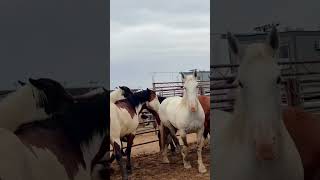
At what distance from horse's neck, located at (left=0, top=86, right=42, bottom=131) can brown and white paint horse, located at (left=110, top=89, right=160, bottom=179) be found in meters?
2.53

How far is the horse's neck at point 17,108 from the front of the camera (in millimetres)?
2205

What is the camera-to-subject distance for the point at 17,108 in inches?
89.8

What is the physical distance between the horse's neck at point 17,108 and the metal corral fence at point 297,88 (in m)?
1.38

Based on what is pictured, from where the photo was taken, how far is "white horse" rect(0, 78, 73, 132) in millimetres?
2227

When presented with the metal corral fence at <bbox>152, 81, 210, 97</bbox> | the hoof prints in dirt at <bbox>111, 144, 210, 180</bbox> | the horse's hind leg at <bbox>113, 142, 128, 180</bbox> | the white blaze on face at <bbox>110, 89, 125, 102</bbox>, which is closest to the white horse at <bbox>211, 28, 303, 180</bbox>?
the horse's hind leg at <bbox>113, 142, 128, 180</bbox>

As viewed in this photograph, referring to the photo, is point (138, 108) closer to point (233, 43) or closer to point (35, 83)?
point (35, 83)

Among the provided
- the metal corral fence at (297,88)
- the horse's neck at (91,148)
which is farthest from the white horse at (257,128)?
the horse's neck at (91,148)

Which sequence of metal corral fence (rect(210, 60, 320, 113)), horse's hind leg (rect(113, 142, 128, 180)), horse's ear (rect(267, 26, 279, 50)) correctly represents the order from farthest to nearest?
horse's hind leg (rect(113, 142, 128, 180))
metal corral fence (rect(210, 60, 320, 113))
horse's ear (rect(267, 26, 279, 50))

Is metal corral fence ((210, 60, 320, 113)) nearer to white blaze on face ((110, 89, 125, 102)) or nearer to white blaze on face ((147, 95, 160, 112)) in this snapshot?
white blaze on face ((110, 89, 125, 102))

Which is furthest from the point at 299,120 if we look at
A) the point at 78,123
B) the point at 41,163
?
the point at 41,163

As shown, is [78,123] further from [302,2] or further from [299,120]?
[302,2]

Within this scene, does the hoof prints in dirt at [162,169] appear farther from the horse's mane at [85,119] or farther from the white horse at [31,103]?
the white horse at [31,103]

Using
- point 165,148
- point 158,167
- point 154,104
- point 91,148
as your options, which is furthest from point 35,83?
point 154,104

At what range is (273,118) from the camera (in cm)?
200
